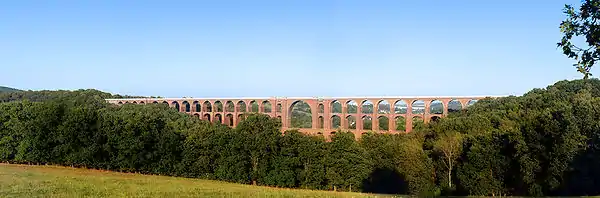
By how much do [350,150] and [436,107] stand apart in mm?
32534

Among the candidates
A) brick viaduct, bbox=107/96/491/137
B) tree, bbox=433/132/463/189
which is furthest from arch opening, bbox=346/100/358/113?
tree, bbox=433/132/463/189

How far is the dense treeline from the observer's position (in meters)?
23.8

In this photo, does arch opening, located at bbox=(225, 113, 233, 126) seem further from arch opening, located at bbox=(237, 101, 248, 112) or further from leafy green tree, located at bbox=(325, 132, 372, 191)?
leafy green tree, located at bbox=(325, 132, 372, 191)

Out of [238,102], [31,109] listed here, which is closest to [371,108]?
[238,102]

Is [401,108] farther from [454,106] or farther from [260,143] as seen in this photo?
[260,143]

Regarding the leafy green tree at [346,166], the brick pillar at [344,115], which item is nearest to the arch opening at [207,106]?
the brick pillar at [344,115]

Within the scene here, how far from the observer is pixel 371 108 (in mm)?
60031

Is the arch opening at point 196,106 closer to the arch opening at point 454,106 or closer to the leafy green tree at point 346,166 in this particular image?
the arch opening at point 454,106

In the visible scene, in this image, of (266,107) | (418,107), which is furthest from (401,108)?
(266,107)

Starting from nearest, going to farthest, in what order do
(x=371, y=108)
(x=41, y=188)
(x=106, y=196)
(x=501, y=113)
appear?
1. (x=106, y=196)
2. (x=41, y=188)
3. (x=501, y=113)
4. (x=371, y=108)

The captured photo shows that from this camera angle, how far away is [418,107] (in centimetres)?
5528

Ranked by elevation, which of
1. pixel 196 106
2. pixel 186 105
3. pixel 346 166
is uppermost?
pixel 186 105

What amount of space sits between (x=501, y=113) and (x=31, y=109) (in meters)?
36.8

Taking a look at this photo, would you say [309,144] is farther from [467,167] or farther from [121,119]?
[121,119]
